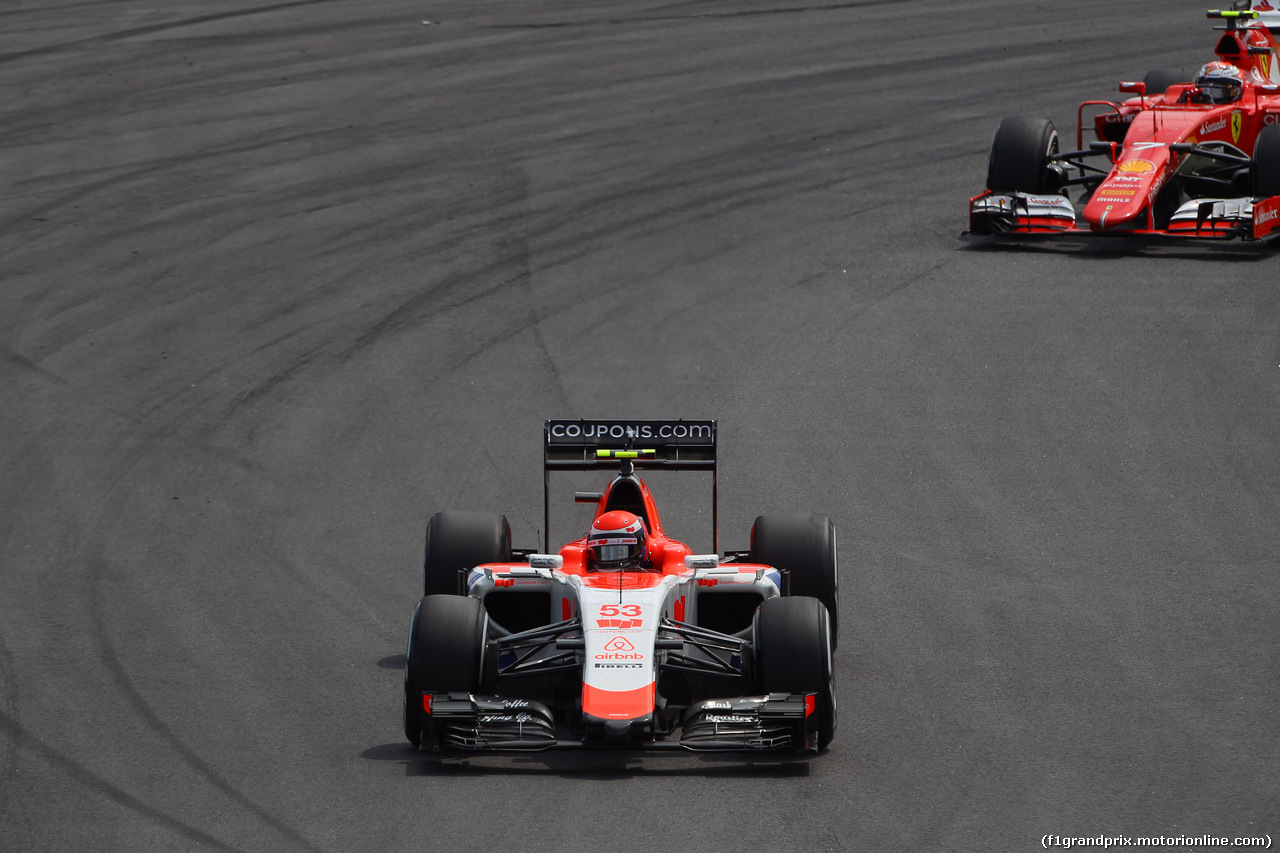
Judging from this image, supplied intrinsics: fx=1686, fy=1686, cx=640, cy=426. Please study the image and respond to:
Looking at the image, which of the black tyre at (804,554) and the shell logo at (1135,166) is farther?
the shell logo at (1135,166)

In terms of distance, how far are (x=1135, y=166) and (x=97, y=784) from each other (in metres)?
13.6

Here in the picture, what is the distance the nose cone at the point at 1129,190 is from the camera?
18.2 m

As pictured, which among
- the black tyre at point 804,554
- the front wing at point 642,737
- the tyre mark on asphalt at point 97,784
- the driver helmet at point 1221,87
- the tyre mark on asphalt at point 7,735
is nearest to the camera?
the tyre mark on asphalt at point 97,784

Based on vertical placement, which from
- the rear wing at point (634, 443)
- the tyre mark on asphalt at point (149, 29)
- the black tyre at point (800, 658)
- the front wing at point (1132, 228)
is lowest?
the black tyre at point (800, 658)

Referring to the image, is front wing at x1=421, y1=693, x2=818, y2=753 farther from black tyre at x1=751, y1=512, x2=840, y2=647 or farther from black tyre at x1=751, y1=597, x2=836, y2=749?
black tyre at x1=751, y1=512, x2=840, y2=647

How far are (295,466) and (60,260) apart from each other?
233 inches

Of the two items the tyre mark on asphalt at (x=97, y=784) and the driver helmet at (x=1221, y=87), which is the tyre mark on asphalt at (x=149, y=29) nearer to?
the driver helmet at (x=1221, y=87)

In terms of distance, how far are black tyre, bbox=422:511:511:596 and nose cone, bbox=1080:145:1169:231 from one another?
32.6ft

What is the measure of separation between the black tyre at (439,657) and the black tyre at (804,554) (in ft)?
6.75

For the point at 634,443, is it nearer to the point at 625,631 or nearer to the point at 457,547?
the point at 457,547

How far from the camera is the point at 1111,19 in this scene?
27672 millimetres

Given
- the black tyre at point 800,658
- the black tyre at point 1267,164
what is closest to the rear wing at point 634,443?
the black tyre at point 800,658

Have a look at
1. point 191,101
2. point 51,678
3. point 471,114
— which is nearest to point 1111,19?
point 471,114

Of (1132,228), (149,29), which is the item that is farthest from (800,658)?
(149,29)
